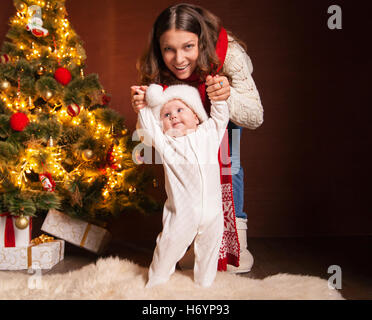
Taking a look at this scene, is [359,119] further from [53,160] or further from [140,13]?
[53,160]

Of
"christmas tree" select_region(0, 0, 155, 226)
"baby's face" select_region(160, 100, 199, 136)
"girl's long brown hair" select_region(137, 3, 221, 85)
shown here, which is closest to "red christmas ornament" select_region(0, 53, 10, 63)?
"christmas tree" select_region(0, 0, 155, 226)

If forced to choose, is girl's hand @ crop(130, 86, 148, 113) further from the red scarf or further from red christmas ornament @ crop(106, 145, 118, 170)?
red christmas ornament @ crop(106, 145, 118, 170)

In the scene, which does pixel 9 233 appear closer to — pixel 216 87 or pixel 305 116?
pixel 216 87

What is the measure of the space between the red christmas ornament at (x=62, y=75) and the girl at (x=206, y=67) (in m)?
0.43

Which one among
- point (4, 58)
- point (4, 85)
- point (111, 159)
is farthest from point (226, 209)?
point (4, 58)

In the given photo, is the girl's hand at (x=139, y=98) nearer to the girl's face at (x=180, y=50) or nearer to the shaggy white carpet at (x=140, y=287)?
the girl's face at (x=180, y=50)

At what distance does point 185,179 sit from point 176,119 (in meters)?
0.21

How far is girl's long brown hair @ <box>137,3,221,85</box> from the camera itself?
131cm

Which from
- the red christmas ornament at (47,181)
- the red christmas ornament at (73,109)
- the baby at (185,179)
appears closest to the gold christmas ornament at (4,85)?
the red christmas ornament at (73,109)

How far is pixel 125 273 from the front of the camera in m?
1.36

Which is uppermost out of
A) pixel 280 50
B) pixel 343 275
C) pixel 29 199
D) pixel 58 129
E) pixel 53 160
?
pixel 280 50

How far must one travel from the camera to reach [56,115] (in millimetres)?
1730
